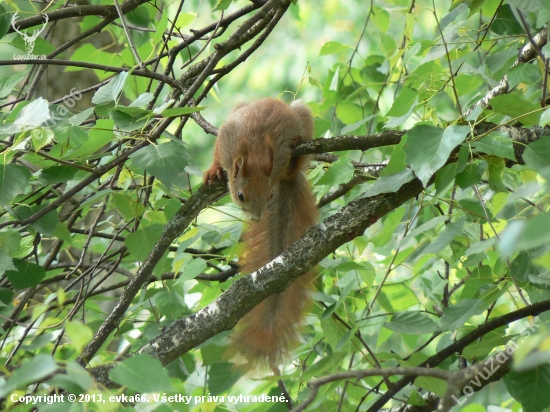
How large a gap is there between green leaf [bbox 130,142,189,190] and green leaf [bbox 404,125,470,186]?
0.48 metres

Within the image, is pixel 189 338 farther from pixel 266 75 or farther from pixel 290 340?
pixel 266 75

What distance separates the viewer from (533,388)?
4.22ft

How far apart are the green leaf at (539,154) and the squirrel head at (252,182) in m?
1.14

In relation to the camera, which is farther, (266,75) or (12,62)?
(266,75)

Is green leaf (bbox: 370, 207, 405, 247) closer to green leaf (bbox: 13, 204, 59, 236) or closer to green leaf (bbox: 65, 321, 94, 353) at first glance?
green leaf (bbox: 13, 204, 59, 236)

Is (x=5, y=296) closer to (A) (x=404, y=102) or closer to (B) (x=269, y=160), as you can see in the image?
(B) (x=269, y=160)

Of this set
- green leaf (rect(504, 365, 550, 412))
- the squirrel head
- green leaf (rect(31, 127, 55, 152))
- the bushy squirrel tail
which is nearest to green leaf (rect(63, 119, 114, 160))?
green leaf (rect(31, 127, 55, 152))

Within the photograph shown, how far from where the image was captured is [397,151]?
1.34 m

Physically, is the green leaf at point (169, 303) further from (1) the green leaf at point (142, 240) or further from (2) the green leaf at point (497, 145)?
(2) the green leaf at point (497, 145)

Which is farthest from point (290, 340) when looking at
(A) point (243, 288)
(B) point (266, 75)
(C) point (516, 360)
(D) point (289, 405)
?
(B) point (266, 75)

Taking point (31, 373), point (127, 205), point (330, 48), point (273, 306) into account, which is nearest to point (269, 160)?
point (330, 48)

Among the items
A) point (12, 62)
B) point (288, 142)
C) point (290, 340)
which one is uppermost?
point (12, 62)

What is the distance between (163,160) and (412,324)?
0.72 metres

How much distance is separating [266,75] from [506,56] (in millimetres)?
3898
